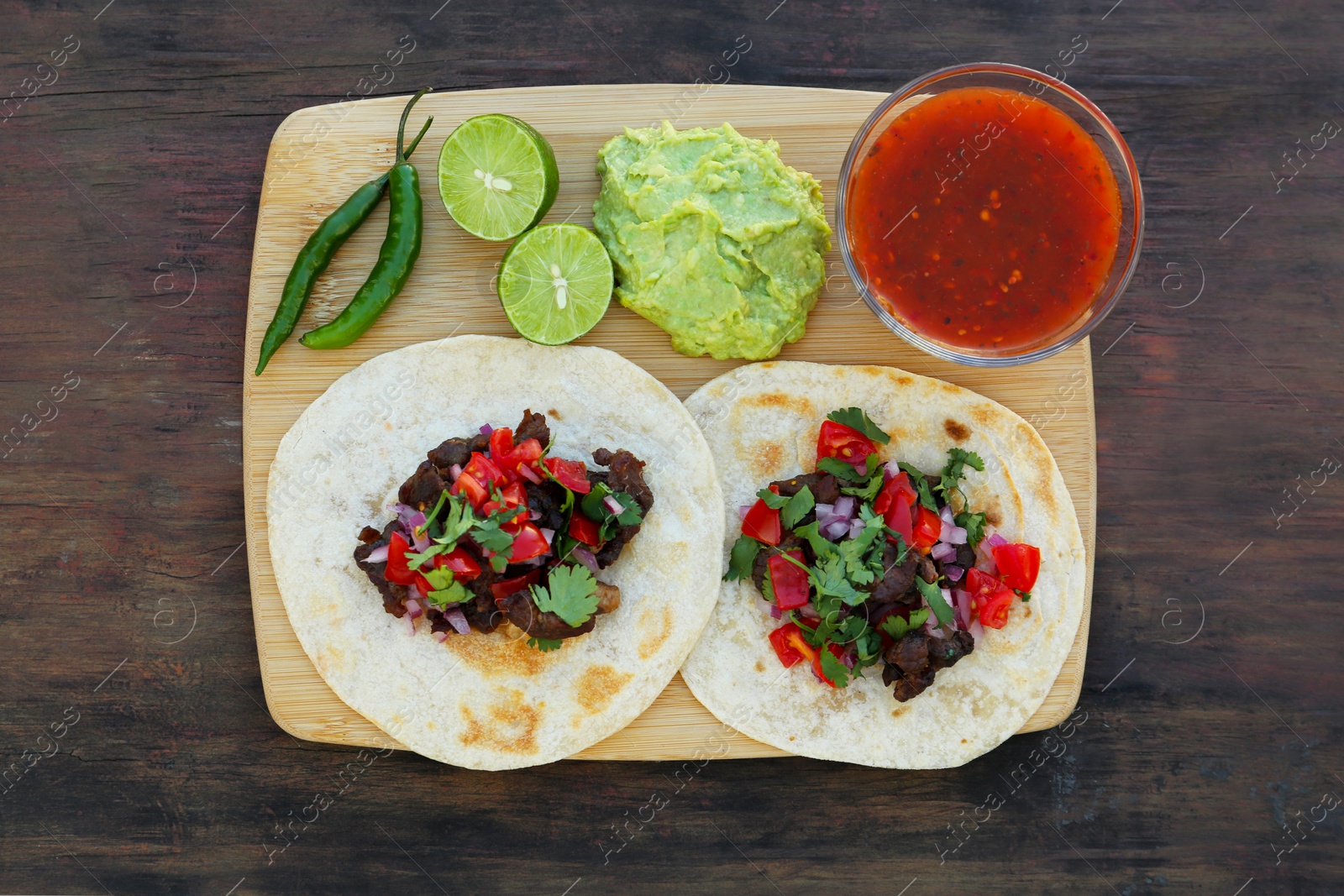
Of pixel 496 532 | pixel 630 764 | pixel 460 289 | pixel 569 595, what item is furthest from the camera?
pixel 630 764

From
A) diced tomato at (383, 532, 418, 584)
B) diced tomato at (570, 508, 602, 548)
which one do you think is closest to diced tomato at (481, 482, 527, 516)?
diced tomato at (570, 508, 602, 548)

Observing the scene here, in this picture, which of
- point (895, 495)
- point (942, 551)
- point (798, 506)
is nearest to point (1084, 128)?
point (895, 495)

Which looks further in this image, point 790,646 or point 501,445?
point 790,646

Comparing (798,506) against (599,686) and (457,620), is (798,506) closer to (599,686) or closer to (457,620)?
(599,686)

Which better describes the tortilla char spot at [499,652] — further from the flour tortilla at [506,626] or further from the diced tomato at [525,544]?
the diced tomato at [525,544]

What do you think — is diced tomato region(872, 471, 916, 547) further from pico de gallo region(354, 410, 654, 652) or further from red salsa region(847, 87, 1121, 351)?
pico de gallo region(354, 410, 654, 652)

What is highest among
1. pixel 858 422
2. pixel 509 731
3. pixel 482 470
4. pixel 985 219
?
pixel 985 219

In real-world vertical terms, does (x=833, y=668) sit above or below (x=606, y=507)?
below
